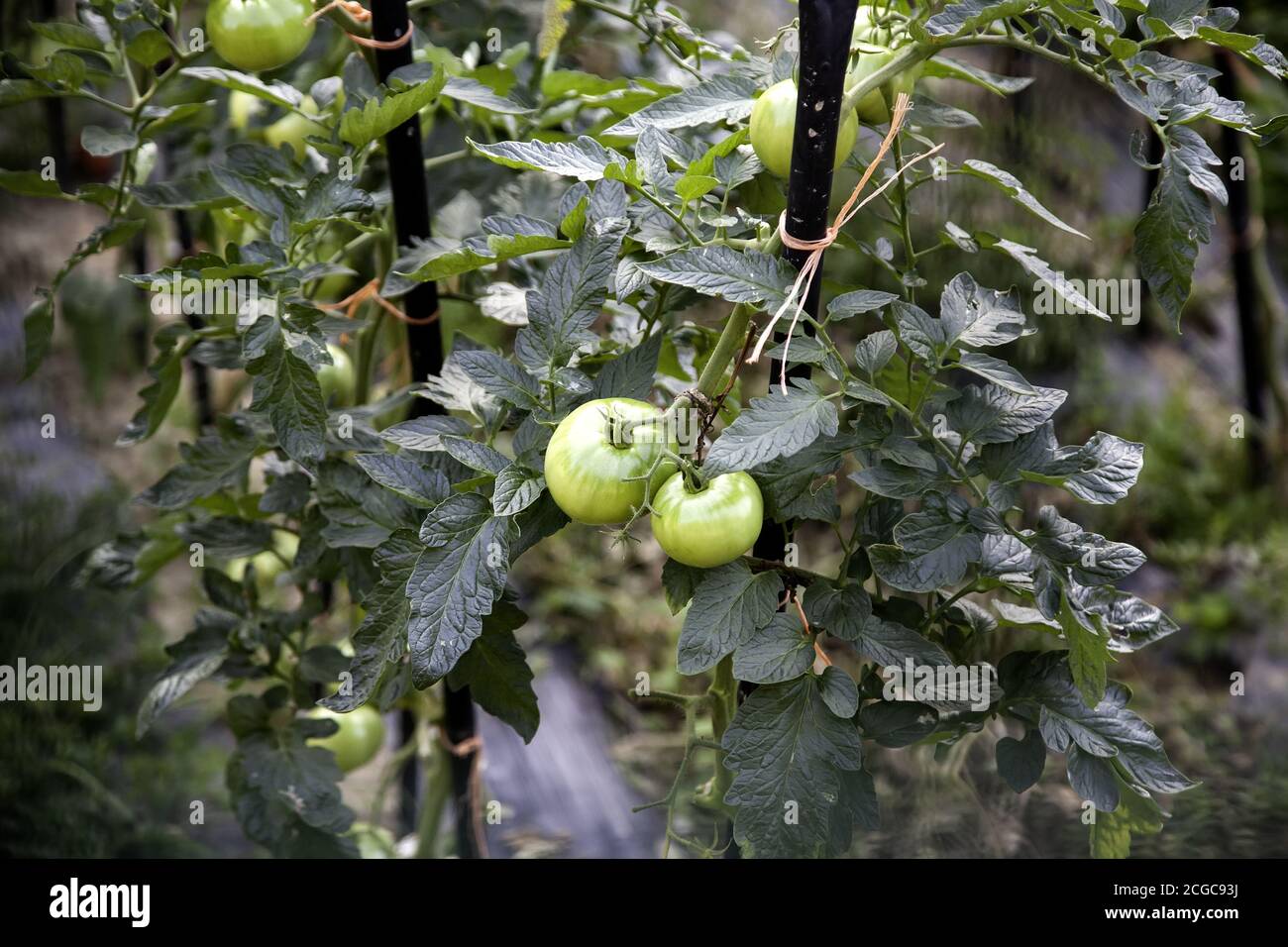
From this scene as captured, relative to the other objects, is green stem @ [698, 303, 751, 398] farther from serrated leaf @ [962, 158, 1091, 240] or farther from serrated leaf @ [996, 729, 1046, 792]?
serrated leaf @ [996, 729, 1046, 792]

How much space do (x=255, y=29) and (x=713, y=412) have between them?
42cm

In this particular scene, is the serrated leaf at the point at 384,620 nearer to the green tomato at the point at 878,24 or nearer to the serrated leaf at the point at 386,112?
the serrated leaf at the point at 386,112

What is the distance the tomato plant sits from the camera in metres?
0.56

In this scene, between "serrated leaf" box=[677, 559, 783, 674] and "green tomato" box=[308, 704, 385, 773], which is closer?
"serrated leaf" box=[677, 559, 783, 674]

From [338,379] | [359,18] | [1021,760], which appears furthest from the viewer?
[338,379]

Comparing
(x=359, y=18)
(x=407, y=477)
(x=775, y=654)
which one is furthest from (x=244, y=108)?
(x=775, y=654)

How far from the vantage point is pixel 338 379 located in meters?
0.87

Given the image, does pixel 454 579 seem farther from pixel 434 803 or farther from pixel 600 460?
pixel 434 803

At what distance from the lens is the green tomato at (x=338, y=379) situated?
841 mm

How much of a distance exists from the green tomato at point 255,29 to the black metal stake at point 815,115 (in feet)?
1.21

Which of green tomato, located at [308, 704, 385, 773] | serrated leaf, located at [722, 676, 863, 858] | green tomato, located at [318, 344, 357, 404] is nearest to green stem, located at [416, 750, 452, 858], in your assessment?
green tomato, located at [308, 704, 385, 773]

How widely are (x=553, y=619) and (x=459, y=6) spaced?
1033mm

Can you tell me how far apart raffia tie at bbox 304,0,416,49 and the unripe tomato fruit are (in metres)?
0.40
